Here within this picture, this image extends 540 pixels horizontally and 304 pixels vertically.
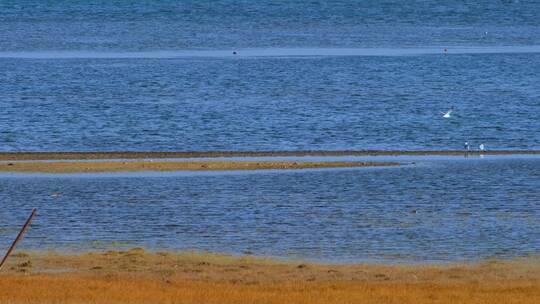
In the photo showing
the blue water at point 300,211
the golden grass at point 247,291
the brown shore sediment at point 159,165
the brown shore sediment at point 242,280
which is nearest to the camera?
the golden grass at point 247,291

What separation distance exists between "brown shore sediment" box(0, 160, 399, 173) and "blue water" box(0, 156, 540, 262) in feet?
3.30

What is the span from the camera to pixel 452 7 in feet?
563

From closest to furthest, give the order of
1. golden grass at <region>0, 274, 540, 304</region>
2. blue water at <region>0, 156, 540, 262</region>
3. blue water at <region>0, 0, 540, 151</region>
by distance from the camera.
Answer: golden grass at <region>0, 274, 540, 304</region> < blue water at <region>0, 156, 540, 262</region> < blue water at <region>0, 0, 540, 151</region>

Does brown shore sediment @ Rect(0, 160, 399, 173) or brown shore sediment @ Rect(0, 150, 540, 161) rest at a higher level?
brown shore sediment @ Rect(0, 160, 399, 173)

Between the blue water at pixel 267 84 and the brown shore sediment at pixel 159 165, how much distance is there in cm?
400

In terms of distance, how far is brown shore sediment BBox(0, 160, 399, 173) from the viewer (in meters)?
39.4

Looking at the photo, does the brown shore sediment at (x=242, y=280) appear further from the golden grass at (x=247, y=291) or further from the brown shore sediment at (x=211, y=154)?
the brown shore sediment at (x=211, y=154)

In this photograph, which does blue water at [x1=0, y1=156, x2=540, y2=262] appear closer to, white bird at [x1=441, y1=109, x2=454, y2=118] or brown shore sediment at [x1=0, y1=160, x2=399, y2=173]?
brown shore sediment at [x1=0, y1=160, x2=399, y2=173]

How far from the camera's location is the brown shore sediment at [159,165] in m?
39.4

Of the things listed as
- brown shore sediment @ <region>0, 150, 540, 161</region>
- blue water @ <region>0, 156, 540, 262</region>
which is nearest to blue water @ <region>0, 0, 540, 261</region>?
blue water @ <region>0, 156, 540, 262</region>

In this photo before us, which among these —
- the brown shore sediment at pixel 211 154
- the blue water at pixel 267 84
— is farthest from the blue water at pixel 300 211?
the blue water at pixel 267 84

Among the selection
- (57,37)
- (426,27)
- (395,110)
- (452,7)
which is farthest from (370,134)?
(452,7)

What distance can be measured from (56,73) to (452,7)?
342ft

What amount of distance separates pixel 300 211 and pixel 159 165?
339 inches
